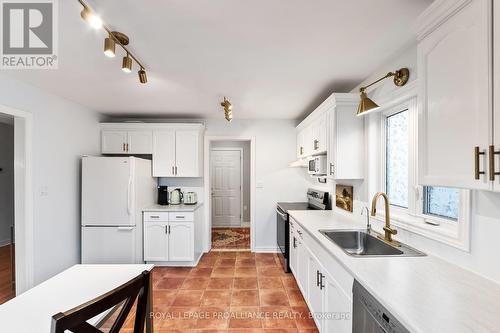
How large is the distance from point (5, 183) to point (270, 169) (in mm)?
5047

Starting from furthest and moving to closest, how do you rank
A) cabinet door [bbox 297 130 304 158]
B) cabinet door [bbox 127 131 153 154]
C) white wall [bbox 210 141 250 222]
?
1. white wall [bbox 210 141 250 222]
2. cabinet door [bbox 127 131 153 154]
3. cabinet door [bbox 297 130 304 158]

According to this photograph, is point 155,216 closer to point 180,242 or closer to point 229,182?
point 180,242

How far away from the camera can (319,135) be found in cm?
289

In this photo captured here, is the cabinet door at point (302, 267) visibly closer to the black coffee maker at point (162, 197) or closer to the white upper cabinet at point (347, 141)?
the white upper cabinet at point (347, 141)

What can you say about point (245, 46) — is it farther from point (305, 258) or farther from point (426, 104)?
point (305, 258)

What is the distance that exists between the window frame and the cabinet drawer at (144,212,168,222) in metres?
2.84

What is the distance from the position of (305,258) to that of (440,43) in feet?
6.67

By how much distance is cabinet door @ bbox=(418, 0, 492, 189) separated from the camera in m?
0.93

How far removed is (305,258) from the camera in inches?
95.2

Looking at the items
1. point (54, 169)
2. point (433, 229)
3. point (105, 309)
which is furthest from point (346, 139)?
point (54, 169)

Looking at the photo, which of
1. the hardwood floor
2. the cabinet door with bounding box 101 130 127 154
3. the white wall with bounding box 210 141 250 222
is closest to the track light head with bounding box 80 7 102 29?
the cabinet door with bounding box 101 130 127 154

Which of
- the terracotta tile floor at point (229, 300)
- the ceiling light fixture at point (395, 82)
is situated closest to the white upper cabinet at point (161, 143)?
the terracotta tile floor at point (229, 300)

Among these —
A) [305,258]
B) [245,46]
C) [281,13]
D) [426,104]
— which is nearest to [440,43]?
[426,104]

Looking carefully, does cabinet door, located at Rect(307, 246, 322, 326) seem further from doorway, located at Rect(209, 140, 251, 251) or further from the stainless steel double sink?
doorway, located at Rect(209, 140, 251, 251)
